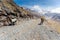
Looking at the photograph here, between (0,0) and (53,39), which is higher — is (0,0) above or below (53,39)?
above

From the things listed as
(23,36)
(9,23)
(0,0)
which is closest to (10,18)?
(9,23)

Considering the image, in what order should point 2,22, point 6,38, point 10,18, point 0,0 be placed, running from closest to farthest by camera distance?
point 6,38
point 2,22
point 10,18
point 0,0

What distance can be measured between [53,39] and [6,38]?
22.9 feet

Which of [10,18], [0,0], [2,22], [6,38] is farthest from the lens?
[0,0]

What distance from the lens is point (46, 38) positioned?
28531 mm

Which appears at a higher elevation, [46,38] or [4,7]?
[4,7]

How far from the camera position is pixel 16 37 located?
27.7m

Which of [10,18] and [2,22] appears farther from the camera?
[10,18]

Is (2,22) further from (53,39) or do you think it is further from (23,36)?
(53,39)

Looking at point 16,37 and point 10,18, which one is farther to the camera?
point 10,18

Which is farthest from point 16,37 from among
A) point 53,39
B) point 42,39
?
point 53,39

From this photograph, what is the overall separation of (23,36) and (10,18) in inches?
572

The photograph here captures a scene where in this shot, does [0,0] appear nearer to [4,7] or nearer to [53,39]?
[4,7]

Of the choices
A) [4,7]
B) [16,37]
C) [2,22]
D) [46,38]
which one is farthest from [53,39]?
[4,7]
